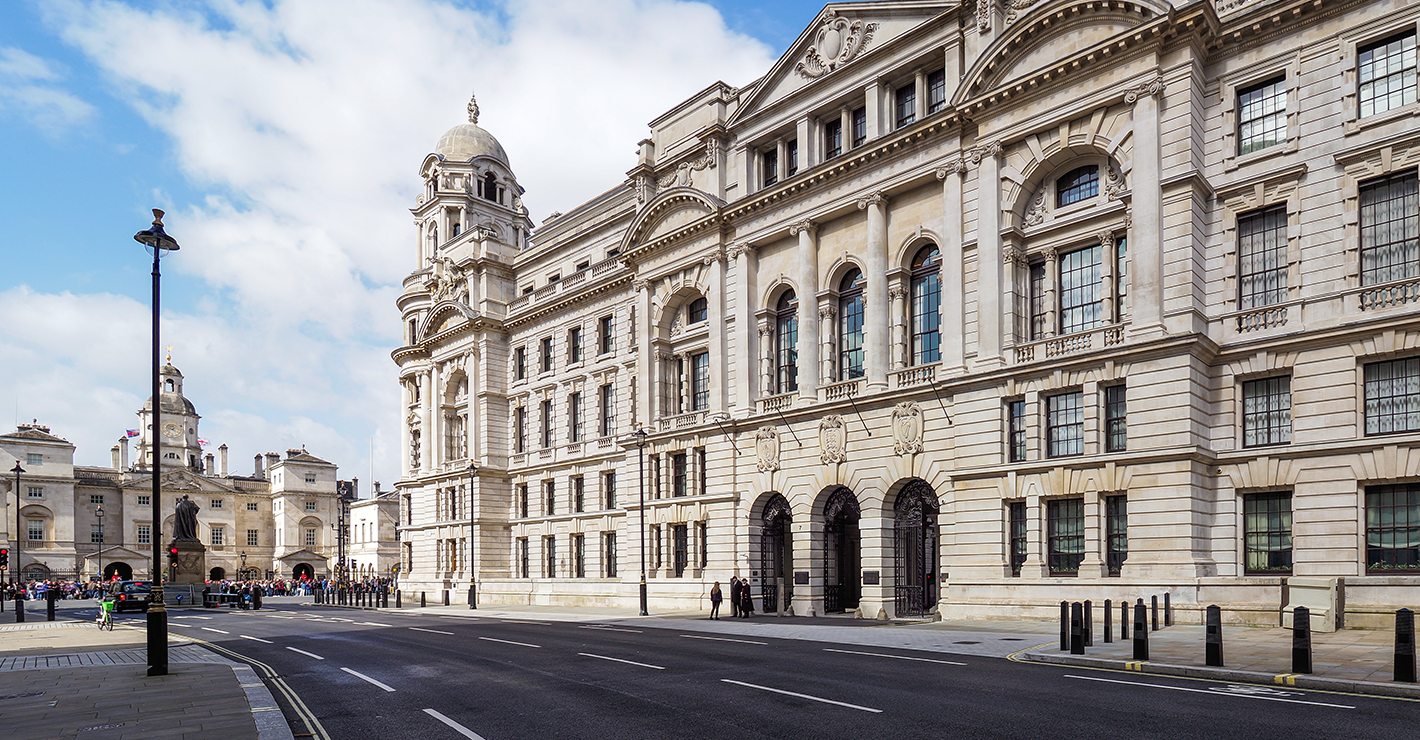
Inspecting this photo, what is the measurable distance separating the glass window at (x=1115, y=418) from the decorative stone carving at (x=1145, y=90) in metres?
8.32

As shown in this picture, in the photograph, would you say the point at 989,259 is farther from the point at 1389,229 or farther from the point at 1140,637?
the point at 1140,637

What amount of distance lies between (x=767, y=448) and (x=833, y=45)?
16.0 metres

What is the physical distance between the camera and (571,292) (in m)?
54.2

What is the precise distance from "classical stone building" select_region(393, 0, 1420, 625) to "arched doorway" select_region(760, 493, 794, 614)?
0.20 m

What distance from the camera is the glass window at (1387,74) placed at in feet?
80.7

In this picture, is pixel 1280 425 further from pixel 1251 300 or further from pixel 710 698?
pixel 710 698

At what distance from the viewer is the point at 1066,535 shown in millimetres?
28812

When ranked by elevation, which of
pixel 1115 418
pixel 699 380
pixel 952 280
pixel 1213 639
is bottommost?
pixel 1213 639

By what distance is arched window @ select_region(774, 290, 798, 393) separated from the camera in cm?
3962

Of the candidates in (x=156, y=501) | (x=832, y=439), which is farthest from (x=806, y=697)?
(x=832, y=439)

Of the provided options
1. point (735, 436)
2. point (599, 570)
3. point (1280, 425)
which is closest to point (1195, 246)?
point (1280, 425)

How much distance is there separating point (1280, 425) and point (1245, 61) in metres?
10.2

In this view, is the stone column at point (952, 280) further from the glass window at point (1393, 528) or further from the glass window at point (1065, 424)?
the glass window at point (1393, 528)

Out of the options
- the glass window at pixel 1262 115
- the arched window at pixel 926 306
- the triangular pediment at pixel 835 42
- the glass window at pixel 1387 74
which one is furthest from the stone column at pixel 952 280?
the glass window at pixel 1387 74
